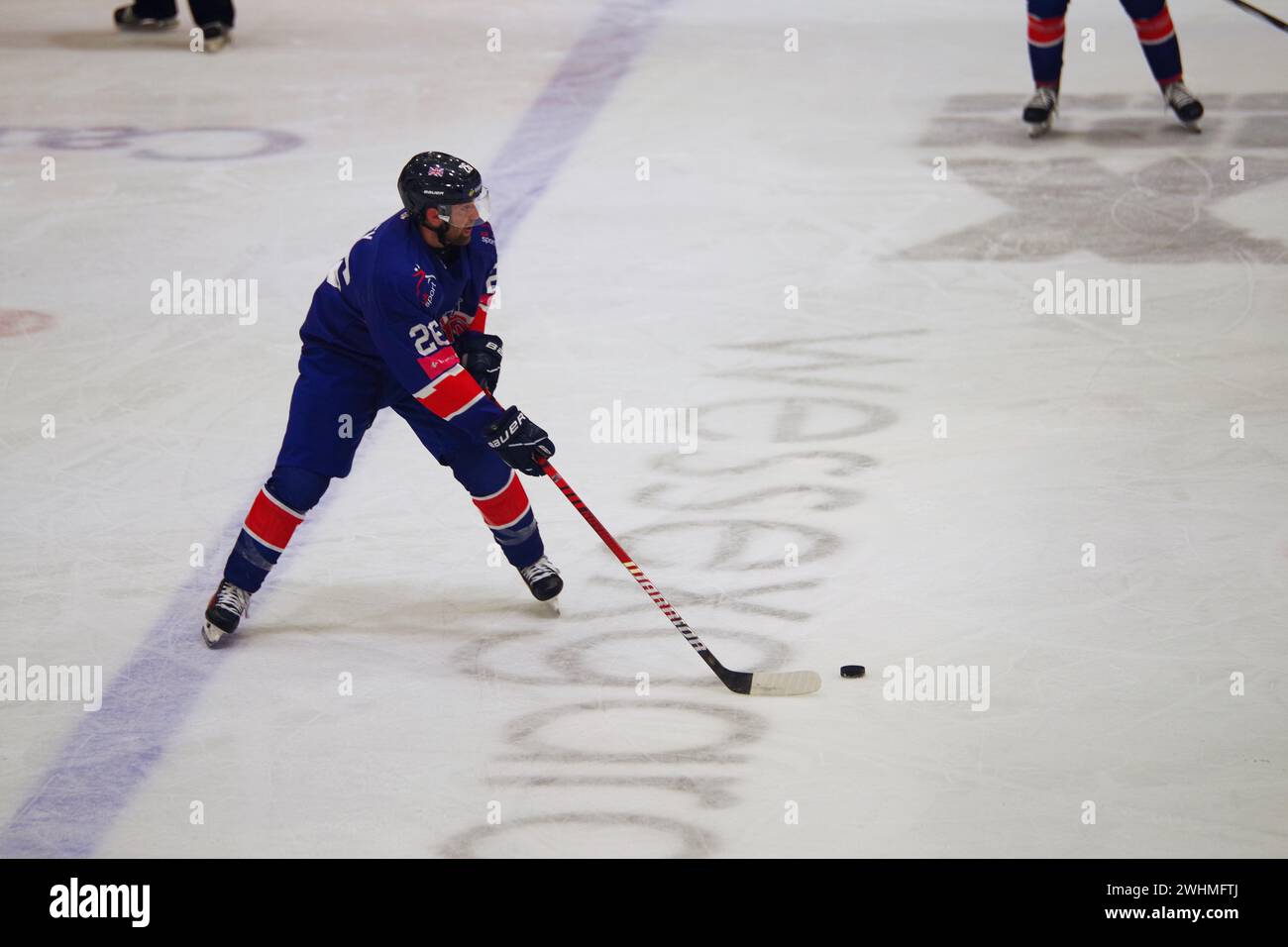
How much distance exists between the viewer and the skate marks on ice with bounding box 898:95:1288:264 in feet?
21.2

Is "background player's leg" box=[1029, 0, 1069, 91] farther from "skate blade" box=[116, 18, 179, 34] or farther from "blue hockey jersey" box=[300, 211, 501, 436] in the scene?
"skate blade" box=[116, 18, 179, 34]

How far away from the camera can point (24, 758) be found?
3635 mm

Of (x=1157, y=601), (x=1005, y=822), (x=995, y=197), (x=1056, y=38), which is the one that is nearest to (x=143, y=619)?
(x=1005, y=822)

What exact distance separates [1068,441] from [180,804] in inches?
106

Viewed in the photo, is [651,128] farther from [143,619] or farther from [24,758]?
[24,758]

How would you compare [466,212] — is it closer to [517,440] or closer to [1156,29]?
[517,440]

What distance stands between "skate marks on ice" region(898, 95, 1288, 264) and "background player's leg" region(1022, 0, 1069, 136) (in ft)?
0.43

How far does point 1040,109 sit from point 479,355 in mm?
4354

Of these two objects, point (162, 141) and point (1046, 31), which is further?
point (162, 141)

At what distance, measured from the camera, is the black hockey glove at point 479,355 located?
3.98m

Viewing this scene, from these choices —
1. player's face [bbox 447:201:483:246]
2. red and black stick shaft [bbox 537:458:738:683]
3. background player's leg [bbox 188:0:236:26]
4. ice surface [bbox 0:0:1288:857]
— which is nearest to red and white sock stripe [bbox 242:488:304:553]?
ice surface [bbox 0:0:1288:857]

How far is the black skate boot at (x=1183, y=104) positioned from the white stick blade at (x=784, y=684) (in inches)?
184

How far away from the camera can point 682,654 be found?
400cm

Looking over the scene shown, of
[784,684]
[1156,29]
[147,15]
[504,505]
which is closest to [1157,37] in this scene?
[1156,29]
